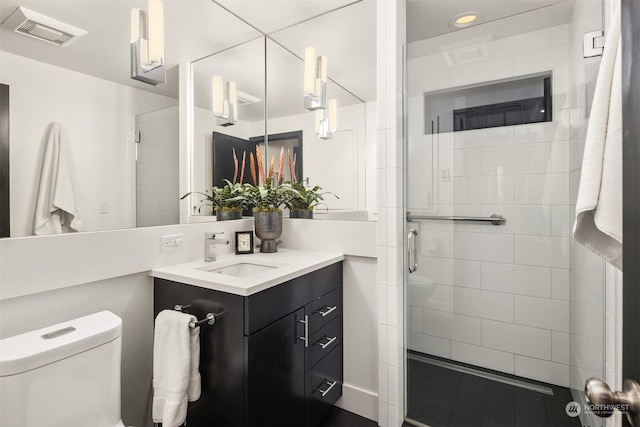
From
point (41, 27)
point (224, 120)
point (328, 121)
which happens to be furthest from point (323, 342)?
point (41, 27)

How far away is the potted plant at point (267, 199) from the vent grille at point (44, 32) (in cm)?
108

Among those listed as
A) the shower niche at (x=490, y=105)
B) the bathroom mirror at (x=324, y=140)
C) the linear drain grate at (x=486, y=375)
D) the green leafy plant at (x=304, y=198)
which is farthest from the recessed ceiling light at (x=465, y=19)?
the linear drain grate at (x=486, y=375)

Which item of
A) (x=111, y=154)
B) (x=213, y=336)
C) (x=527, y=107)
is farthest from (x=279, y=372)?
(x=527, y=107)

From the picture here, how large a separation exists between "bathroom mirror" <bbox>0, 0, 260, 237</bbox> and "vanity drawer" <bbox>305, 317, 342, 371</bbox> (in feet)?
3.08

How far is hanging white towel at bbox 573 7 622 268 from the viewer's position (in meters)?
0.63

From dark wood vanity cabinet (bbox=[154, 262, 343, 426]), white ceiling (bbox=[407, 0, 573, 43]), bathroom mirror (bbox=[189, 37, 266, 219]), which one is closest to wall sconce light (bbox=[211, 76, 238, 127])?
bathroom mirror (bbox=[189, 37, 266, 219])

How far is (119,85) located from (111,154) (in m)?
0.31

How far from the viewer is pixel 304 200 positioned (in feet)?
6.68

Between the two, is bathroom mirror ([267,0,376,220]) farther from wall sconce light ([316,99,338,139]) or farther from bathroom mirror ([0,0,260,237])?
bathroom mirror ([0,0,260,237])

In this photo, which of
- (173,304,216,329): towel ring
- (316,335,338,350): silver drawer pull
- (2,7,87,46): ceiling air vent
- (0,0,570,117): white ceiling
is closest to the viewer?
(2,7,87,46): ceiling air vent

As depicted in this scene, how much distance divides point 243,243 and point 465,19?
194 centimetres

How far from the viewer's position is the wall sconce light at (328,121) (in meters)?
2.02

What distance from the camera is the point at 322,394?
1.64 m

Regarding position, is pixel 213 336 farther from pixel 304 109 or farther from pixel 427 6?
pixel 427 6
